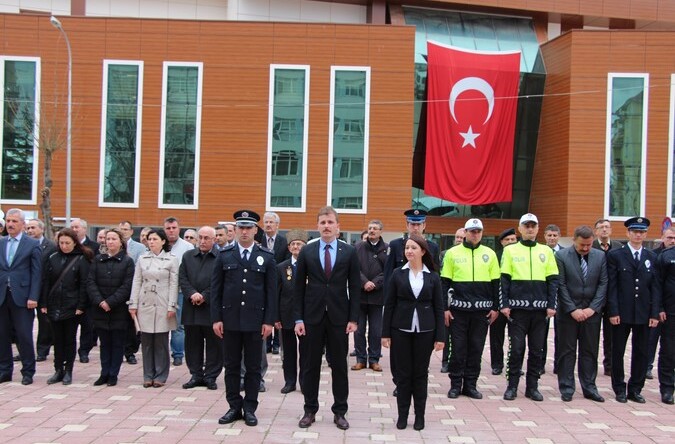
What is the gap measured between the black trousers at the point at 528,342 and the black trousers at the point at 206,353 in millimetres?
3548

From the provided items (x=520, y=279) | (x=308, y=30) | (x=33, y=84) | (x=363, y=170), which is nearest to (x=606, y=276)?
(x=520, y=279)

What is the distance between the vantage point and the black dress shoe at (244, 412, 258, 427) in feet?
20.6

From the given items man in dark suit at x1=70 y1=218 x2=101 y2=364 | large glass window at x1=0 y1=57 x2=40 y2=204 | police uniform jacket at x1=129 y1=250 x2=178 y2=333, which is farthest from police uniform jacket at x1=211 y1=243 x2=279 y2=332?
large glass window at x1=0 y1=57 x2=40 y2=204

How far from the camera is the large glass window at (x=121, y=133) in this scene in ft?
92.5

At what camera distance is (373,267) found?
9.88 metres

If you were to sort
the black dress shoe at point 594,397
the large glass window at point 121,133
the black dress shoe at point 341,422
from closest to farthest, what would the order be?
the black dress shoe at point 341,422
the black dress shoe at point 594,397
the large glass window at point 121,133

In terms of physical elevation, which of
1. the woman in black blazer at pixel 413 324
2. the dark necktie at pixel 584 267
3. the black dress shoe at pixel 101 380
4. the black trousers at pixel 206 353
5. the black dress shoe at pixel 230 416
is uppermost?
the dark necktie at pixel 584 267

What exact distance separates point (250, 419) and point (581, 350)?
414 centimetres

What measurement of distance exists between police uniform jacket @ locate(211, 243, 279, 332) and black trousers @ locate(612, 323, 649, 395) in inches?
169

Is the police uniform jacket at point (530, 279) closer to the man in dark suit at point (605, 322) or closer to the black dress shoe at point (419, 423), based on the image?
the man in dark suit at point (605, 322)

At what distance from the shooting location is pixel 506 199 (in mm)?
30328

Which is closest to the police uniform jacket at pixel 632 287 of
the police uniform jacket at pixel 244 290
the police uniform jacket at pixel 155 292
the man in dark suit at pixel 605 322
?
the man in dark suit at pixel 605 322

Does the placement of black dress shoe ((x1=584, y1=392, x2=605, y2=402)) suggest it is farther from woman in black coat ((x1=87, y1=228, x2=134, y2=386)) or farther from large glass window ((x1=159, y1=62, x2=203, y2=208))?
large glass window ((x1=159, y1=62, x2=203, y2=208))

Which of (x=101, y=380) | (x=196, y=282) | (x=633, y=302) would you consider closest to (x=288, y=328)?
(x=196, y=282)
